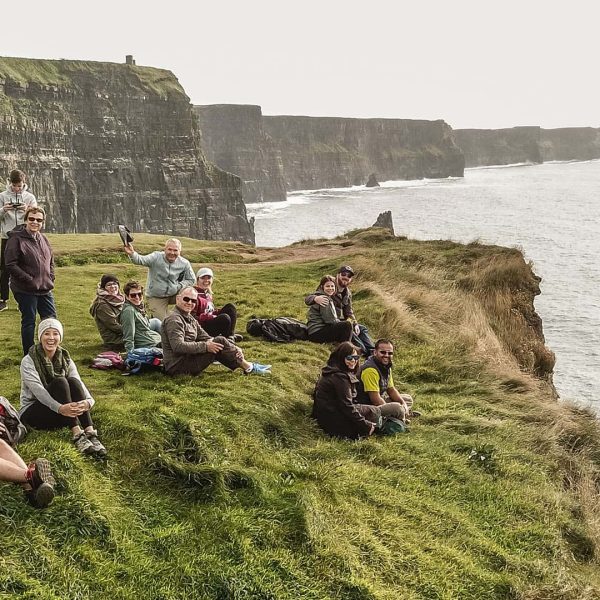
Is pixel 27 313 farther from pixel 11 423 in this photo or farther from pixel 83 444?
pixel 83 444

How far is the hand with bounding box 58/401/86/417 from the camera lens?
8031mm

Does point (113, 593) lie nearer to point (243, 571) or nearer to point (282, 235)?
point (243, 571)

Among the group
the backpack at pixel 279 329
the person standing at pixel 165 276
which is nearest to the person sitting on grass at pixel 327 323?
the backpack at pixel 279 329

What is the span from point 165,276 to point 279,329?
10.8 ft

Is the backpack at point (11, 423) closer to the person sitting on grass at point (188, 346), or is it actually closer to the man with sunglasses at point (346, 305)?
the person sitting on grass at point (188, 346)

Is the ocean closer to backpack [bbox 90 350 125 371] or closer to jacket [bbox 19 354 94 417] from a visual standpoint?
backpack [bbox 90 350 125 371]

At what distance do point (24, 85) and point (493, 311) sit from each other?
85.9 meters

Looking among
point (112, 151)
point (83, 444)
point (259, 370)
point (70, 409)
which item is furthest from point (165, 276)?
point (112, 151)

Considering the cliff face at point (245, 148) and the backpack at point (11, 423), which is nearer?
the backpack at point (11, 423)

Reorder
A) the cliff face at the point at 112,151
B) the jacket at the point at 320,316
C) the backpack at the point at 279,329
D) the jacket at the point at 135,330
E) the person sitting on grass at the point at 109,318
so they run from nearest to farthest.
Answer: the jacket at the point at 135,330
the person sitting on grass at the point at 109,318
the jacket at the point at 320,316
the backpack at the point at 279,329
the cliff face at the point at 112,151

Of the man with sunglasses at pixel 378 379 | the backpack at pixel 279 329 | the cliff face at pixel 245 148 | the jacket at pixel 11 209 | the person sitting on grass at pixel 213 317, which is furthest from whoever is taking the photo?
the cliff face at pixel 245 148

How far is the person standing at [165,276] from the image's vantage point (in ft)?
43.0

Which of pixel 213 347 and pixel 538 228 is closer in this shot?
pixel 213 347

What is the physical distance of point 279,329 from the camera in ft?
50.0
